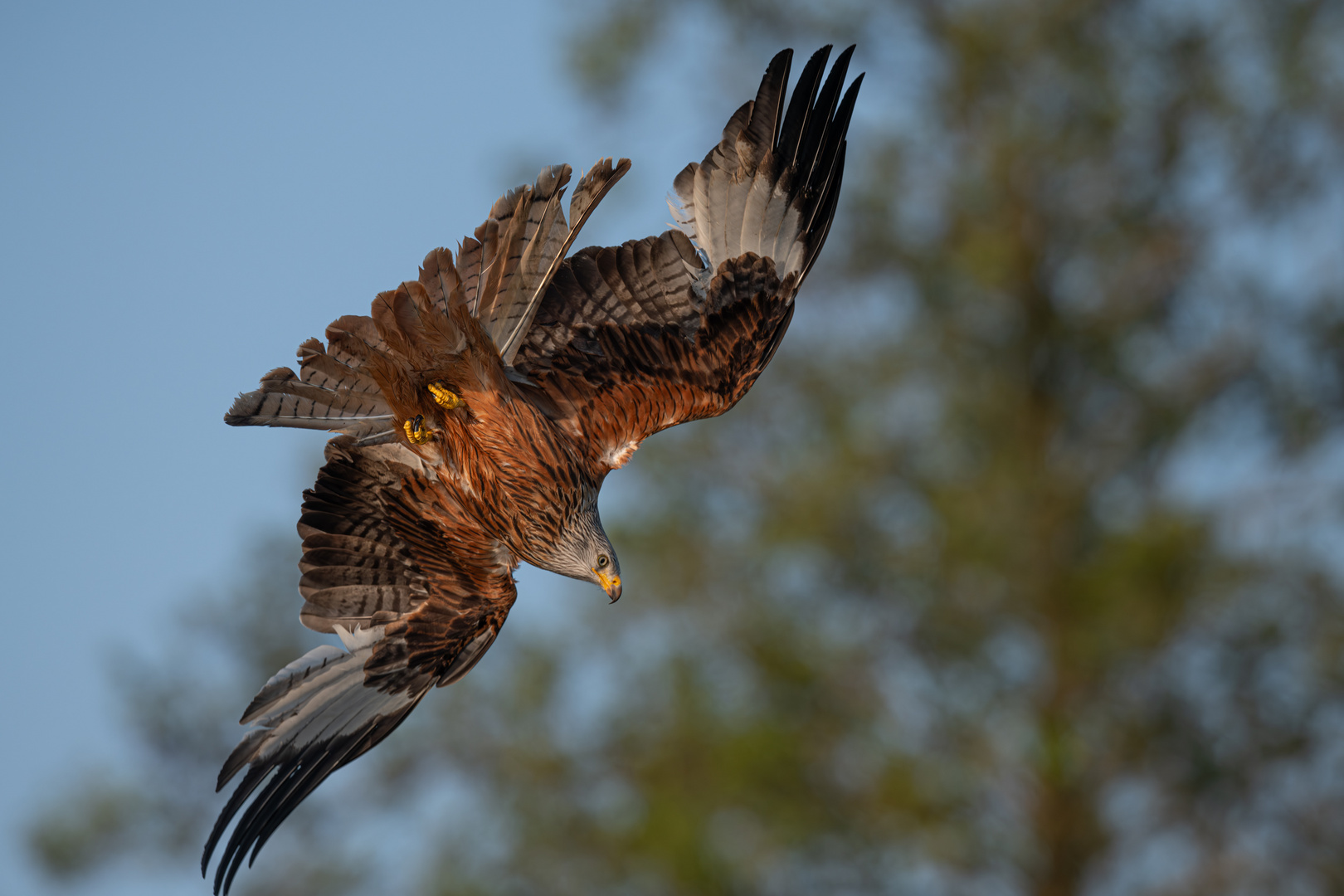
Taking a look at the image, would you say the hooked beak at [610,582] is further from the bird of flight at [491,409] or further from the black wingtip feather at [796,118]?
the black wingtip feather at [796,118]

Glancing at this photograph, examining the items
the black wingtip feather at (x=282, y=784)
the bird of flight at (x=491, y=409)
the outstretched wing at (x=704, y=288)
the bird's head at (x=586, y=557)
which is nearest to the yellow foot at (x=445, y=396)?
the bird of flight at (x=491, y=409)

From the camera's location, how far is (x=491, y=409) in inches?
188

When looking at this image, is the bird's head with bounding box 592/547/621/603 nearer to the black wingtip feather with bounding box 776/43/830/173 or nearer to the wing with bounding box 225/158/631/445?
the wing with bounding box 225/158/631/445

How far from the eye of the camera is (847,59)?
500cm

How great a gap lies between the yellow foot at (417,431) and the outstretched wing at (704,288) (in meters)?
0.42

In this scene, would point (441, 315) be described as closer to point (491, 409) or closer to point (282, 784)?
point (491, 409)

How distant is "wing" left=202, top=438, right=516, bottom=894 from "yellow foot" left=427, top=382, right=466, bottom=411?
388 mm

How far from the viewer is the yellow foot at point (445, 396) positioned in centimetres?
478

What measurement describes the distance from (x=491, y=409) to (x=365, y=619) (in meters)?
1.22

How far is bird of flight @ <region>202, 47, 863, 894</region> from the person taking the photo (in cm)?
472

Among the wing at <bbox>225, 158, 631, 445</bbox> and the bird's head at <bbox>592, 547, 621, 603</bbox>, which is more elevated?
the wing at <bbox>225, 158, 631, 445</bbox>

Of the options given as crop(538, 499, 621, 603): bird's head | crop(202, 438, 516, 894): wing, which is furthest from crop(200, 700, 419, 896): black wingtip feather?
crop(538, 499, 621, 603): bird's head

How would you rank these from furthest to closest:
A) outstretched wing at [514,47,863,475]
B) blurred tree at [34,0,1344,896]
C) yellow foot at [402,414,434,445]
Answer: blurred tree at [34,0,1344,896] < outstretched wing at [514,47,863,475] < yellow foot at [402,414,434,445]

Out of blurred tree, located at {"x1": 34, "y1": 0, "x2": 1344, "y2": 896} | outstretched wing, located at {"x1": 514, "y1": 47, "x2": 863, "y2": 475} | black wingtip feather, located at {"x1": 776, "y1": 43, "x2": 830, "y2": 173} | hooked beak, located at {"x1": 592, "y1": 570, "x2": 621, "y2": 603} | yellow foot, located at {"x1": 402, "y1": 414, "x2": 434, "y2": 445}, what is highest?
blurred tree, located at {"x1": 34, "y1": 0, "x2": 1344, "y2": 896}
